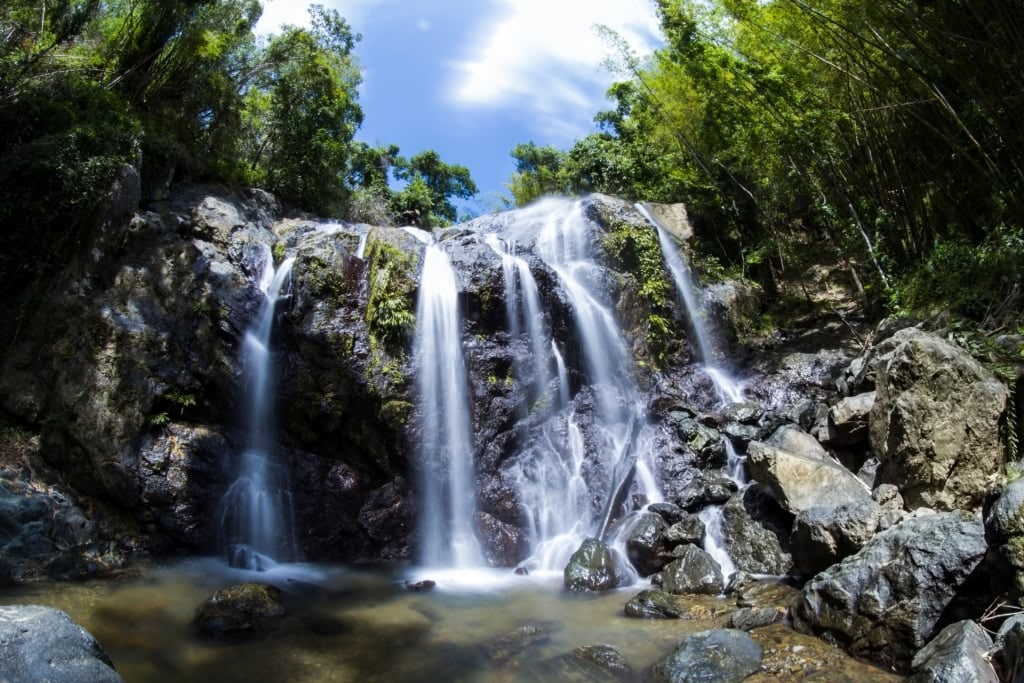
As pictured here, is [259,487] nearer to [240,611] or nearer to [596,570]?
[240,611]

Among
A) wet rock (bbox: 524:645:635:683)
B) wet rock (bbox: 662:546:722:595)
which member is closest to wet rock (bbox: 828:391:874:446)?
wet rock (bbox: 662:546:722:595)

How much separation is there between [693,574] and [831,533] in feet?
5.70

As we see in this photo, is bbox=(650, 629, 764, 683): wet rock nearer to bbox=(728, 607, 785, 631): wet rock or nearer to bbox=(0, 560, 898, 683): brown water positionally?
bbox=(0, 560, 898, 683): brown water

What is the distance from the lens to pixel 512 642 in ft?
22.3

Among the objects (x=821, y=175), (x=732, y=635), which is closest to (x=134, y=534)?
(x=732, y=635)

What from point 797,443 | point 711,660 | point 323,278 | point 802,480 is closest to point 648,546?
point 802,480

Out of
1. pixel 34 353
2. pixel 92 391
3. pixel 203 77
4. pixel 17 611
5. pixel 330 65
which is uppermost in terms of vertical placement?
pixel 330 65

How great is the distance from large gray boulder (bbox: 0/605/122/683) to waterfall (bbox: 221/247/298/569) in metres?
5.76

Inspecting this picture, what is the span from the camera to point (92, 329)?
33.5 feet

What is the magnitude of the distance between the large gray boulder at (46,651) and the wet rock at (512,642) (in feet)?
12.0

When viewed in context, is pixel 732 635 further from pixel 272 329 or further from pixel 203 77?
pixel 203 77

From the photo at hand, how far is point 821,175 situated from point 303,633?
13.0 meters

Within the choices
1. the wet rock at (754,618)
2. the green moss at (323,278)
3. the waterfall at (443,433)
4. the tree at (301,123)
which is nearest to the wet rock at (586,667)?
the wet rock at (754,618)

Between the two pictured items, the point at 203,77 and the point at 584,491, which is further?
the point at 203,77
